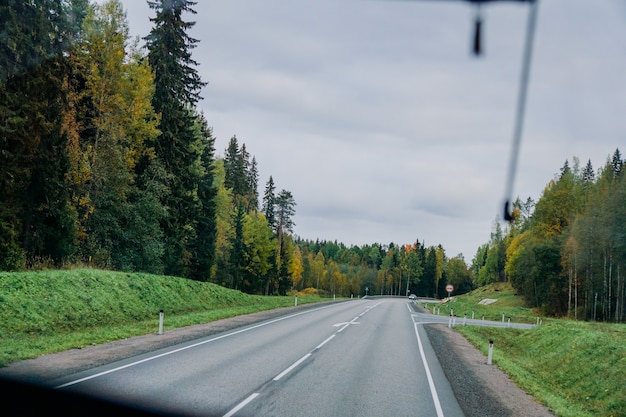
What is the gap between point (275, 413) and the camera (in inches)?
330

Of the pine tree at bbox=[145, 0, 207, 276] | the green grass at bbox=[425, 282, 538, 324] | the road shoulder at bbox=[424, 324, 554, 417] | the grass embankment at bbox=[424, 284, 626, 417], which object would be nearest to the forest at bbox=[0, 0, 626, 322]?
the pine tree at bbox=[145, 0, 207, 276]

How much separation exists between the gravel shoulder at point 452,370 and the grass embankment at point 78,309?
0.60 metres

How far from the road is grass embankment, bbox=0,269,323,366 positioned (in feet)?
8.57

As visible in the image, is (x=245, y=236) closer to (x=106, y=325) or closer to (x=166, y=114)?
(x=166, y=114)

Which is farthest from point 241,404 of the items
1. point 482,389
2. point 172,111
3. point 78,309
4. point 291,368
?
point 172,111

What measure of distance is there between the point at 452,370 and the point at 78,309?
516 inches

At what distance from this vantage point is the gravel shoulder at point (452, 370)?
1017 cm

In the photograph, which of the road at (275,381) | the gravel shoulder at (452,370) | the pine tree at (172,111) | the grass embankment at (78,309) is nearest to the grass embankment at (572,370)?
the gravel shoulder at (452,370)

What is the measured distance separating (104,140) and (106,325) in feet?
40.1

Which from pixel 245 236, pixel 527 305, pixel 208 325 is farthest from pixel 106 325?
pixel 527 305

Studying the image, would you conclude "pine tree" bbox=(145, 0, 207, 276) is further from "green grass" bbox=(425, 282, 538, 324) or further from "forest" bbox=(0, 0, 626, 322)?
"green grass" bbox=(425, 282, 538, 324)

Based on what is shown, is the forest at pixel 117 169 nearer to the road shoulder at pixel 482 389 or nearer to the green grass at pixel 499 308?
the green grass at pixel 499 308

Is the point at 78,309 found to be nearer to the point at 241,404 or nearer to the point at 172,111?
the point at 241,404

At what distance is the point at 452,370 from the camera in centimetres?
1481
